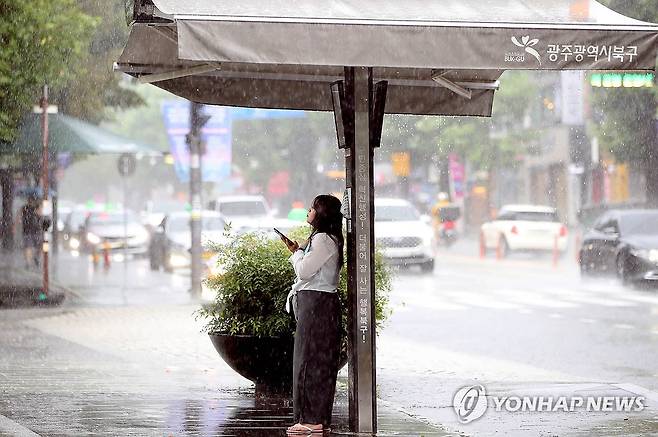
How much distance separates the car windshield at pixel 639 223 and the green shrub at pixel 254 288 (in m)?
17.2

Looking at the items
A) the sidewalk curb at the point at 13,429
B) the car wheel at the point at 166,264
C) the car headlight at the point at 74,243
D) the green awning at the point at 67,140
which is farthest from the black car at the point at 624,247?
the car headlight at the point at 74,243

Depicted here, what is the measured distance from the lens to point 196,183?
24.0 metres

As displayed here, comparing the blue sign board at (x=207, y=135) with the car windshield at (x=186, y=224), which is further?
the car windshield at (x=186, y=224)

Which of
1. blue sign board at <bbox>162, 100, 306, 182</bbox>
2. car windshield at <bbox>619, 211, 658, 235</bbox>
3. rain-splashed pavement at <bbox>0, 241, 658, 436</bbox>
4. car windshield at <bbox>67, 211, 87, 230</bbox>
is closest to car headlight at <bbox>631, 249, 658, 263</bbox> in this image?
rain-splashed pavement at <bbox>0, 241, 658, 436</bbox>

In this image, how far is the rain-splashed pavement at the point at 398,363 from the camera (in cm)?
969

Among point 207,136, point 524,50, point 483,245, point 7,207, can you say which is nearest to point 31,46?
point 207,136

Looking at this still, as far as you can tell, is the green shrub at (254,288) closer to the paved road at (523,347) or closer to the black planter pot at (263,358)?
the black planter pot at (263,358)

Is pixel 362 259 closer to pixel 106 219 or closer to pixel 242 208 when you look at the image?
pixel 242 208

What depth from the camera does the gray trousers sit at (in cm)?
908

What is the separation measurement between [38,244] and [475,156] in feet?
95.9

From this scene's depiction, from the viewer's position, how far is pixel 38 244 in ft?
123

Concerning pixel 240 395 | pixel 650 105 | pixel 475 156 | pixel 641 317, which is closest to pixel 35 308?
pixel 641 317

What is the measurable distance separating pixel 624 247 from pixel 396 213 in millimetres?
7249

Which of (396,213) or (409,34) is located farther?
(396,213)
